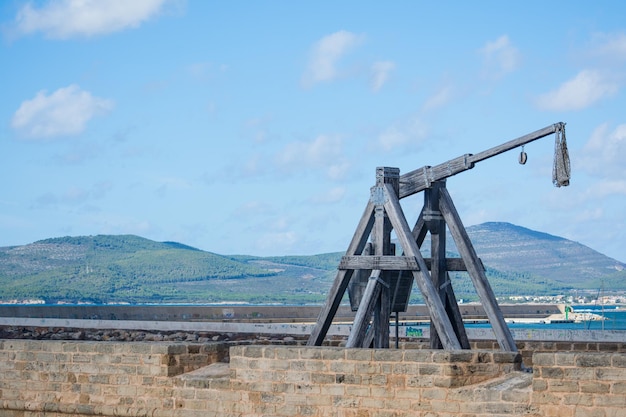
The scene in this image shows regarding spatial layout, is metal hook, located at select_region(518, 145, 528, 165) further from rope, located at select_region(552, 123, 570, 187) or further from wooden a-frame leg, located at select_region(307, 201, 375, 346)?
wooden a-frame leg, located at select_region(307, 201, 375, 346)

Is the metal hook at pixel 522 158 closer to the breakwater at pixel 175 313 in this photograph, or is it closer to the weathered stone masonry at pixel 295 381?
the weathered stone masonry at pixel 295 381

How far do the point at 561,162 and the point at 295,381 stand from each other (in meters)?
4.34

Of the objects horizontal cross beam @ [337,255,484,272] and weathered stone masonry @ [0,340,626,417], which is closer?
weathered stone masonry @ [0,340,626,417]

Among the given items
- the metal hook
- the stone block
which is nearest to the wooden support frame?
the metal hook

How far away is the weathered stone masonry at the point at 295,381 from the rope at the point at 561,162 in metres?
2.95

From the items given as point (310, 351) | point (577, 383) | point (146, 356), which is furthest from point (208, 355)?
point (577, 383)

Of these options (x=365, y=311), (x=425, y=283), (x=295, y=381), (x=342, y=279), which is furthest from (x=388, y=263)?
(x=295, y=381)

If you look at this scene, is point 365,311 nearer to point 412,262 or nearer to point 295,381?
point 412,262

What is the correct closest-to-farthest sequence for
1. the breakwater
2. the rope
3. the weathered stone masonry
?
the weathered stone masonry → the rope → the breakwater

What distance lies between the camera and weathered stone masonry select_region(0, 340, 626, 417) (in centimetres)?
1170

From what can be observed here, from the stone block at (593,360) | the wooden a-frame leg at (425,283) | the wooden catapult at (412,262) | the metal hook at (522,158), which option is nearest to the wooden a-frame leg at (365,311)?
the wooden catapult at (412,262)

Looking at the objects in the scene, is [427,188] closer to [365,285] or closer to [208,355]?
[365,285]

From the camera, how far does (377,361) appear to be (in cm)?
1305

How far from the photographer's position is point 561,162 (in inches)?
583
